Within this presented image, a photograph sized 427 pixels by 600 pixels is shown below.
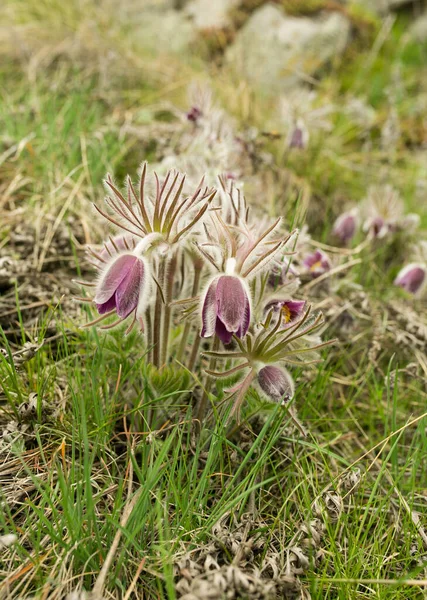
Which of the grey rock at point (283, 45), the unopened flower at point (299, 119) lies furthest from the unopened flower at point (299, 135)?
the grey rock at point (283, 45)

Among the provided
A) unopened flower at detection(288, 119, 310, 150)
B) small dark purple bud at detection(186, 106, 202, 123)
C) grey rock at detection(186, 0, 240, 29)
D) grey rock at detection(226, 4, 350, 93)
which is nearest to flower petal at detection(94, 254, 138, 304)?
small dark purple bud at detection(186, 106, 202, 123)

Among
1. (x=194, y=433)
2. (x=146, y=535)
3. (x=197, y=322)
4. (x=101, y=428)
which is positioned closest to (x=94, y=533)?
(x=146, y=535)

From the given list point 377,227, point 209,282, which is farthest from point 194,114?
point 209,282

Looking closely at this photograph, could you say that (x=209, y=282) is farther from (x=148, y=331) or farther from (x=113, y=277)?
(x=148, y=331)

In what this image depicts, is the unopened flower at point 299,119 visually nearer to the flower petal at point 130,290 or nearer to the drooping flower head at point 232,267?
the drooping flower head at point 232,267

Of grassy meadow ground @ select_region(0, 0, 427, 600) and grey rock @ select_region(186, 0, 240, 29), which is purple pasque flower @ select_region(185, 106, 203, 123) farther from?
grey rock @ select_region(186, 0, 240, 29)

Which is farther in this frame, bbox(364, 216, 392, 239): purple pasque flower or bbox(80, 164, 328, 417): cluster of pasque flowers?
bbox(364, 216, 392, 239): purple pasque flower

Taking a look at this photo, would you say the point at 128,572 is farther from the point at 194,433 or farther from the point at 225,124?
the point at 225,124

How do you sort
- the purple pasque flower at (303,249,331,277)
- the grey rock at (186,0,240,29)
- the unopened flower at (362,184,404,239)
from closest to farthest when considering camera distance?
1. the purple pasque flower at (303,249,331,277)
2. the unopened flower at (362,184,404,239)
3. the grey rock at (186,0,240,29)
